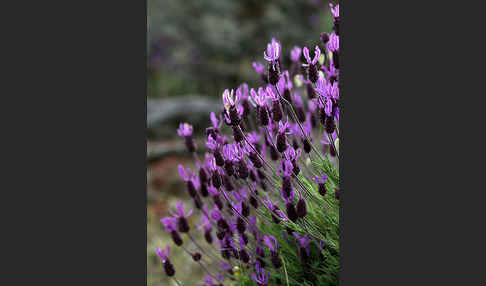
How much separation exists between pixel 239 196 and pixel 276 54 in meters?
0.61

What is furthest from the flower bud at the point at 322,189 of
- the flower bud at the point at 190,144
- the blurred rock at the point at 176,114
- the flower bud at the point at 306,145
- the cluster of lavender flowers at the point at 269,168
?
the blurred rock at the point at 176,114

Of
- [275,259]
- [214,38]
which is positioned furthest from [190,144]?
[214,38]

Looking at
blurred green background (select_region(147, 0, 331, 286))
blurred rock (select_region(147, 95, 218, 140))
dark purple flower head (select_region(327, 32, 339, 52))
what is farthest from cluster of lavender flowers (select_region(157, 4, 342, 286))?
blurred green background (select_region(147, 0, 331, 286))

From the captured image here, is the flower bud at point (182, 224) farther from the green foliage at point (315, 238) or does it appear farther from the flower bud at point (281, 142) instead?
the flower bud at point (281, 142)

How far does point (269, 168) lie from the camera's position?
161cm

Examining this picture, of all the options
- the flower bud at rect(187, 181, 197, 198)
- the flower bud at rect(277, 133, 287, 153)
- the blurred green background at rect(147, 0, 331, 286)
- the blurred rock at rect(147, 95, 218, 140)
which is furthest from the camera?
the blurred green background at rect(147, 0, 331, 286)

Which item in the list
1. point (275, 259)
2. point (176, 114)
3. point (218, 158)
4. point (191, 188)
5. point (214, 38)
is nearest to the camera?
point (218, 158)

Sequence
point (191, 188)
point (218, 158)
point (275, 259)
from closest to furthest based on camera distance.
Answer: point (218, 158), point (275, 259), point (191, 188)

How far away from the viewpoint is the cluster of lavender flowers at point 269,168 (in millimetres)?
1324

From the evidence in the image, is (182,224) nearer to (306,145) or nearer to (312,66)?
(306,145)

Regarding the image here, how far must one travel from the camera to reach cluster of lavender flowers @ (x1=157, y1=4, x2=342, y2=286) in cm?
132

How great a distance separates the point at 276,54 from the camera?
130cm

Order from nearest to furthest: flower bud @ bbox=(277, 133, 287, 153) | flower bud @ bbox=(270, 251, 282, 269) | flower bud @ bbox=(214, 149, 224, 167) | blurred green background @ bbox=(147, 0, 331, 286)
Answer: flower bud @ bbox=(277, 133, 287, 153) < flower bud @ bbox=(214, 149, 224, 167) < flower bud @ bbox=(270, 251, 282, 269) < blurred green background @ bbox=(147, 0, 331, 286)

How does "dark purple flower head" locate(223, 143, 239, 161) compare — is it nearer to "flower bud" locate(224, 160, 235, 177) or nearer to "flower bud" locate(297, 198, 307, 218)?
"flower bud" locate(224, 160, 235, 177)
